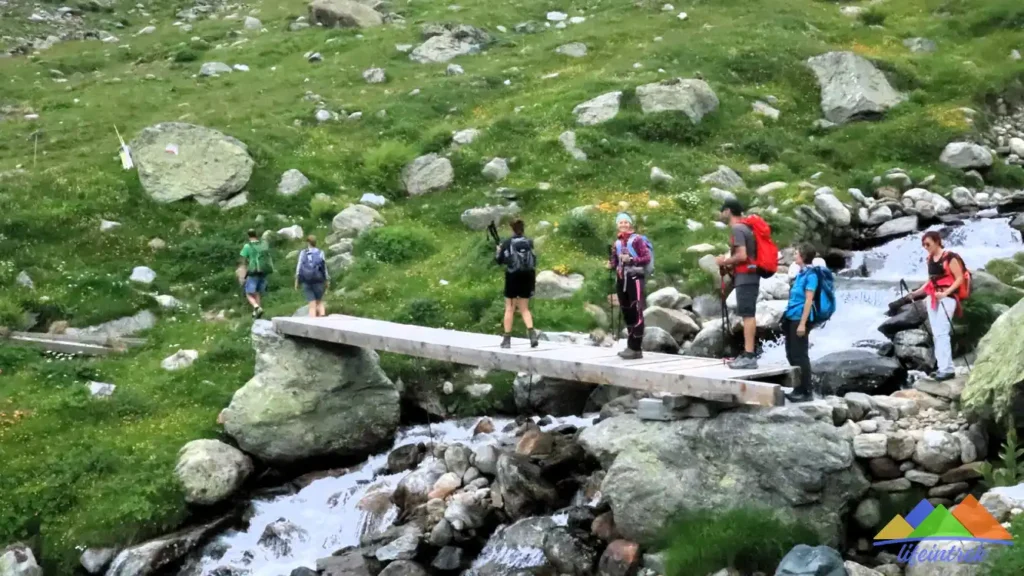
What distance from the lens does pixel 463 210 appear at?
96.4ft

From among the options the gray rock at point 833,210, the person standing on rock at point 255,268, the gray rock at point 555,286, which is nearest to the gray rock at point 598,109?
the gray rock at point 833,210

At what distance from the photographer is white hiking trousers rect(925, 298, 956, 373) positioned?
15477 millimetres

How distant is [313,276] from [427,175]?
1081 cm

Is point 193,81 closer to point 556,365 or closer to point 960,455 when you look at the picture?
point 556,365

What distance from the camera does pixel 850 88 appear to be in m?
36.1

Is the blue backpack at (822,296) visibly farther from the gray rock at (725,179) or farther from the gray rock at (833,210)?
the gray rock at (725,179)

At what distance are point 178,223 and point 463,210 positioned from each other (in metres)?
9.27

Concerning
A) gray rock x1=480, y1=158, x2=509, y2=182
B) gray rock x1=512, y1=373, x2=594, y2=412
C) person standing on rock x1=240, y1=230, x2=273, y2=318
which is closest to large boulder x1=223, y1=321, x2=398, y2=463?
gray rock x1=512, y1=373, x2=594, y2=412

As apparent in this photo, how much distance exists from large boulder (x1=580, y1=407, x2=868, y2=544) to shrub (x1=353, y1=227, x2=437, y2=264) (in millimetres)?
13619

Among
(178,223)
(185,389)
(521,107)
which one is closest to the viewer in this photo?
(185,389)

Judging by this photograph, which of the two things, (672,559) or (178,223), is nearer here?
(672,559)

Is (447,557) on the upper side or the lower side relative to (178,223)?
upper

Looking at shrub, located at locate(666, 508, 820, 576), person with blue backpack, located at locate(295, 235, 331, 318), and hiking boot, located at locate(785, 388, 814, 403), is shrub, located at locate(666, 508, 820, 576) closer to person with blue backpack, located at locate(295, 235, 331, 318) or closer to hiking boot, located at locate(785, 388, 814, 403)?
hiking boot, located at locate(785, 388, 814, 403)

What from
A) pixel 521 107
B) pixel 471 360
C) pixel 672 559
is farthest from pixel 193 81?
pixel 672 559
